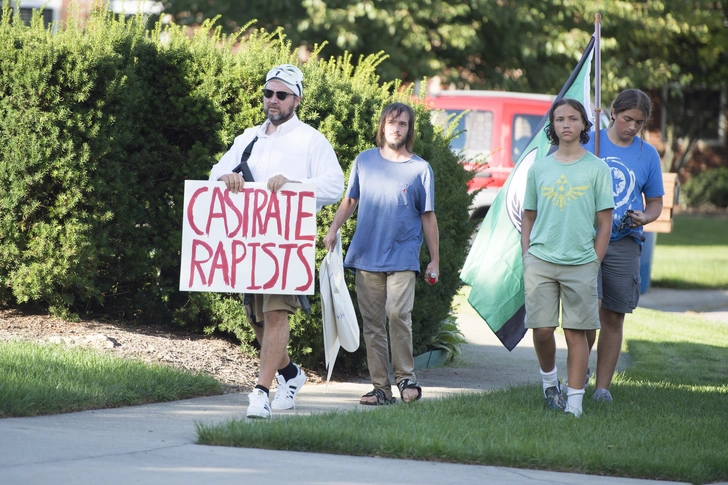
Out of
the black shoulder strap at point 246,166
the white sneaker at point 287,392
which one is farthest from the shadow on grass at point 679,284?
the black shoulder strap at point 246,166

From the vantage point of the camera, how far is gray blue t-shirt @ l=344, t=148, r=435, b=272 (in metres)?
6.13

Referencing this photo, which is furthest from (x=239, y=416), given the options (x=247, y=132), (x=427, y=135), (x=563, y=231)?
(x=427, y=135)

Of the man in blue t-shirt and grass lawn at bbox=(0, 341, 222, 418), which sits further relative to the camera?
the man in blue t-shirt

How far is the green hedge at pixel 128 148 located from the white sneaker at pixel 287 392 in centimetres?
87

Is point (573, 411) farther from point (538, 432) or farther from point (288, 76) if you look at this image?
point (288, 76)

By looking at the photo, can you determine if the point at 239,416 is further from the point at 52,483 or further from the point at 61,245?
the point at 61,245

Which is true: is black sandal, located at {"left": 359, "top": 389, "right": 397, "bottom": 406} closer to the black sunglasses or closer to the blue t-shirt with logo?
the blue t-shirt with logo

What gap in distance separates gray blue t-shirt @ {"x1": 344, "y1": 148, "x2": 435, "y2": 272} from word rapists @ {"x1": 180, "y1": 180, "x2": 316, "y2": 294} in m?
0.46

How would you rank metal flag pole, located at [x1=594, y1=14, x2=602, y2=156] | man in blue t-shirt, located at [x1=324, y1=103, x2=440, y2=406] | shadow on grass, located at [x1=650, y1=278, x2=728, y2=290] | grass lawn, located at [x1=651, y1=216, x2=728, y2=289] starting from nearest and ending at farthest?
man in blue t-shirt, located at [x1=324, y1=103, x2=440, y2=406]
metal flag pole, located at [x1=594, y1=14, x2=602, y2=156]
shadow on grass, located at [x1=650, y1=278, x2=728, y2=290]
grass lawn, located at [x1=651, y1=216, x2=728, y2=289]

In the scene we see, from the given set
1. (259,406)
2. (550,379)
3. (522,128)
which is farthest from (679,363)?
(522,128)

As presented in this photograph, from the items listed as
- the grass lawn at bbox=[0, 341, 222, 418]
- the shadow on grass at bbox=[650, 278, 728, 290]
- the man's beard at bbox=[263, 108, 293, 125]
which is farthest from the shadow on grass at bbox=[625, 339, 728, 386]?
the shadow on grass at bbox=[650, 278, 728, 290]

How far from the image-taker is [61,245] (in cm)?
688

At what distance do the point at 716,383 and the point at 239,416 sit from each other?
12.5 feet

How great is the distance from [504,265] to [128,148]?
9.17 ft
